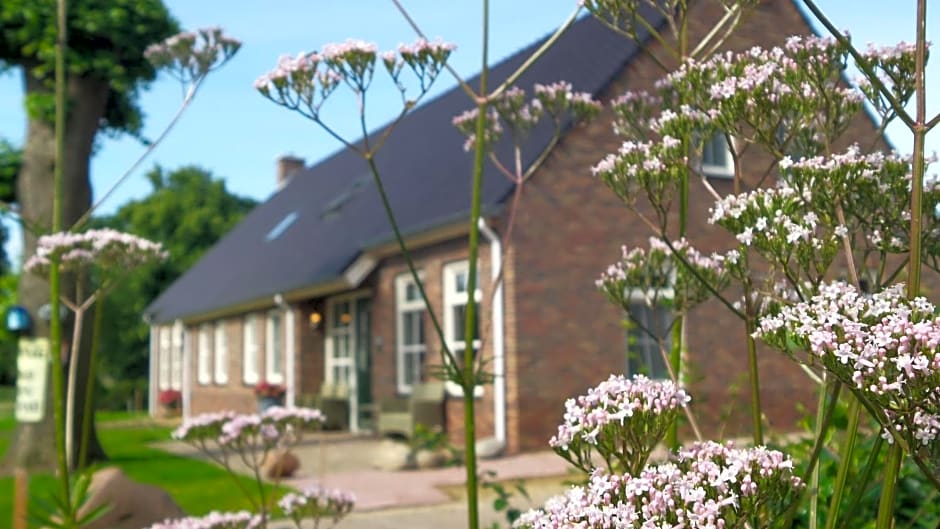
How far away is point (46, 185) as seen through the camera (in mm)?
14055

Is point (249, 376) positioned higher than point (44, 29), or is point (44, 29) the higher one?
point (44, 29)

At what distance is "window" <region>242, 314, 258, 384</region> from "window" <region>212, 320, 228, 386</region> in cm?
197

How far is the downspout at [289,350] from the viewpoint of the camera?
66.1 ft

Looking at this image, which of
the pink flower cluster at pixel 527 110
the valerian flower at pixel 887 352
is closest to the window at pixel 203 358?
the pink flower cluster at pixel 527 110

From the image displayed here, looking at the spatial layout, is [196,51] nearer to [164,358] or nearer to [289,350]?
[289,350]

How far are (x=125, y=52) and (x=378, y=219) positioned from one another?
5.56 m

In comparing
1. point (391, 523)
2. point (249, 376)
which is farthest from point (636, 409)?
point (249, 376)

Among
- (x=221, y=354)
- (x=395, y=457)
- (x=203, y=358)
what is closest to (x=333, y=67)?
(x=395, y=457)

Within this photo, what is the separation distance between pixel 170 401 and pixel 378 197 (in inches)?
610

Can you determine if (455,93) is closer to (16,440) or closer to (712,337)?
(712,337)

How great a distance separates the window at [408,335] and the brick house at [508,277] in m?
0.02

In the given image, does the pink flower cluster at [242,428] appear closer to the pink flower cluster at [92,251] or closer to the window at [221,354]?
the pink flower cluster at [92,251]

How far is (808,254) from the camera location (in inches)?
96.3

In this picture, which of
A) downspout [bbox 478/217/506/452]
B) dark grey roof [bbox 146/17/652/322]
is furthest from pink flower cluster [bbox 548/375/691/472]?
downspout [bbox 478/217/506/452]
